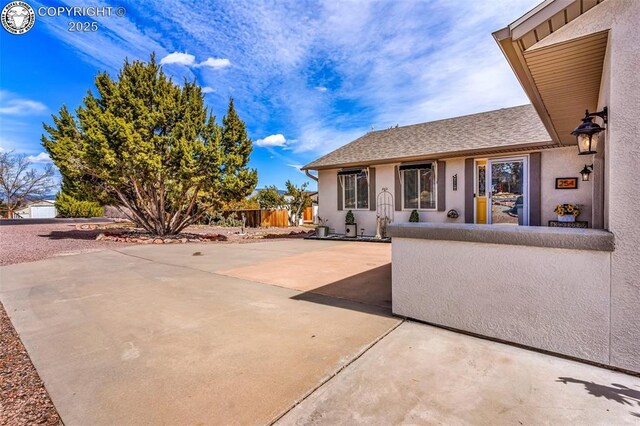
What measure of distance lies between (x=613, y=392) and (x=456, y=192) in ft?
26.2

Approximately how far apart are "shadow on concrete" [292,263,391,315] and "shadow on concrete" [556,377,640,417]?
1810mm

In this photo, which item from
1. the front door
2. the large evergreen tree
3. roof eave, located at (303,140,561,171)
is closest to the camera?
roof eave, located at (303,140,561,171)

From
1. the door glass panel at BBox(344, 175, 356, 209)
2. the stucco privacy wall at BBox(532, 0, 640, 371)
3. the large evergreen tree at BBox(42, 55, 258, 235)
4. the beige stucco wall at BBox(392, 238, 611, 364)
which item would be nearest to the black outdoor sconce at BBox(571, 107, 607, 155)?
the stucco privacy wall at BBox(532, 0, 640, 371)

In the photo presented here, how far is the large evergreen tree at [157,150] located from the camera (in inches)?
392

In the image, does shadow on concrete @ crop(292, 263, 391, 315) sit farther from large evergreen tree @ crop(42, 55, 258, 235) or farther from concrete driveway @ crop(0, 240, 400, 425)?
large evergreen tree @ crop(42, 55, 258, 235)

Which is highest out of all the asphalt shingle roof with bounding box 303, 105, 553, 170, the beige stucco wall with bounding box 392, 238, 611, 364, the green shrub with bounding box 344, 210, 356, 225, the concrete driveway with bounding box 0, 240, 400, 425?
the asphalt shingle roof with bounding box 303, 105, 553, 170

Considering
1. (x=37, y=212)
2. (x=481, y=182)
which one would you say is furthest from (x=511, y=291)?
(x=37, y=212)

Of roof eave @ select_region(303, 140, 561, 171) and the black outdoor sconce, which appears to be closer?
the black outdoor sconce

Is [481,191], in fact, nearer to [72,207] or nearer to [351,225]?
[351,225]

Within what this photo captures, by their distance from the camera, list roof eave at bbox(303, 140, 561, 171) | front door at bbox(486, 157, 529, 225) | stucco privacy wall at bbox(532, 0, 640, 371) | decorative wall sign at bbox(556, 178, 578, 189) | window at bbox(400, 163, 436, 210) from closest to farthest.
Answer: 1. stucco privacy wall at bbox(532, 0, 640, 371)
2. decorative wall sign at bbox(556, 178, 578, 189)
3. roof eave at bbox(303, 140, 561, 171)
4. front door at bbox(486, 157, 529, 225)
5. window at bbox(400, 163, 436, 210)

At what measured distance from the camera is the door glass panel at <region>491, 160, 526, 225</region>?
8422mm

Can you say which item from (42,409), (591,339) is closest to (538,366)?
(591,339)

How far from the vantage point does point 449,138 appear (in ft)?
33.0

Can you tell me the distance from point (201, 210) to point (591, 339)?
1178 cm
